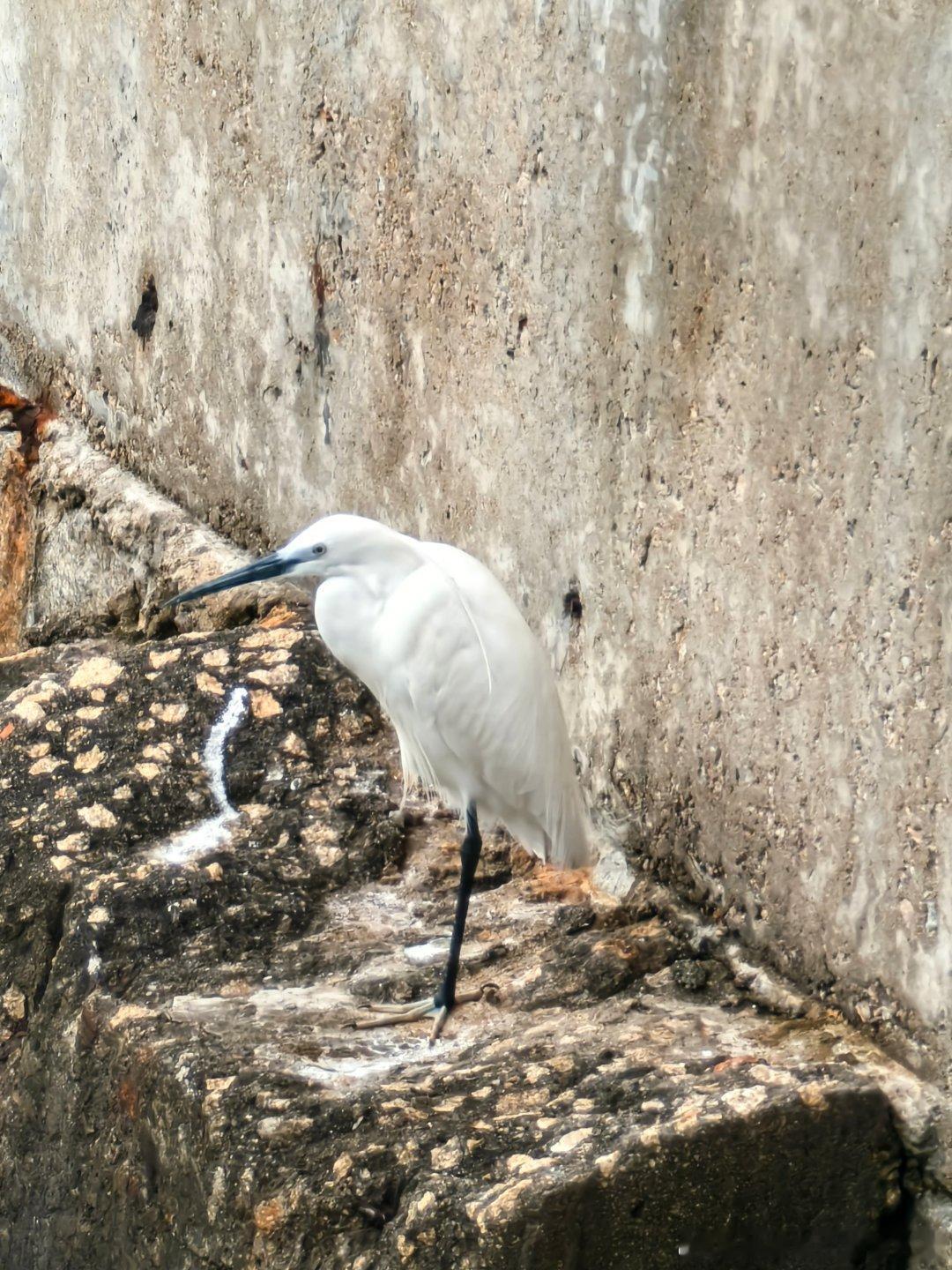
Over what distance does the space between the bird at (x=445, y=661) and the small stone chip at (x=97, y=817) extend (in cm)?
45

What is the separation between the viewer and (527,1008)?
2145 mm

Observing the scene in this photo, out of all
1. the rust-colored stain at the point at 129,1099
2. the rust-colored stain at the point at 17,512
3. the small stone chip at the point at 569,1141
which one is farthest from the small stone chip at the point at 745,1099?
the rust-colored stain at the point at 17,512

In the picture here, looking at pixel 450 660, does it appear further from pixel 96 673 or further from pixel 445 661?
pixel 96 673

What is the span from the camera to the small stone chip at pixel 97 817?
2459mm

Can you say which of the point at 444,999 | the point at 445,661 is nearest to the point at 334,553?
the point at 445,661

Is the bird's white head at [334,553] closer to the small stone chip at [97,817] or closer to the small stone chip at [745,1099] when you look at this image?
the small stone chip at [97,817]

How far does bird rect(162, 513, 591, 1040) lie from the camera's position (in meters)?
2.14

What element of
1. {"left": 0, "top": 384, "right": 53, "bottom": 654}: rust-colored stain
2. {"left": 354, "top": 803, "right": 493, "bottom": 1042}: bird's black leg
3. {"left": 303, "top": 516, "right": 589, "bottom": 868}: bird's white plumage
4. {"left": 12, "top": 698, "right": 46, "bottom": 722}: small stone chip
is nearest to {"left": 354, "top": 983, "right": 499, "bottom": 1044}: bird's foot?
{"left": 354, "top": 803, "right": 493, "bottom": 1042}: bird's black leg

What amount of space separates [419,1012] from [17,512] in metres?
3.02

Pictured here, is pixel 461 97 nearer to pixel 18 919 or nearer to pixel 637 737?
Result: pixel 637 737

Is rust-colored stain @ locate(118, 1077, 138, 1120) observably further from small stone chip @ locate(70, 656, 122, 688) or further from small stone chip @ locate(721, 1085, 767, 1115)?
small stone chip @ locate(70, 656, 122, 688)

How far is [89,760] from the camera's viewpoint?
2.58m

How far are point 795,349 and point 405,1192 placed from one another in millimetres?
1042

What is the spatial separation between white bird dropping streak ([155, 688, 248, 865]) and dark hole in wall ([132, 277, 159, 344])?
1529 millimetres
